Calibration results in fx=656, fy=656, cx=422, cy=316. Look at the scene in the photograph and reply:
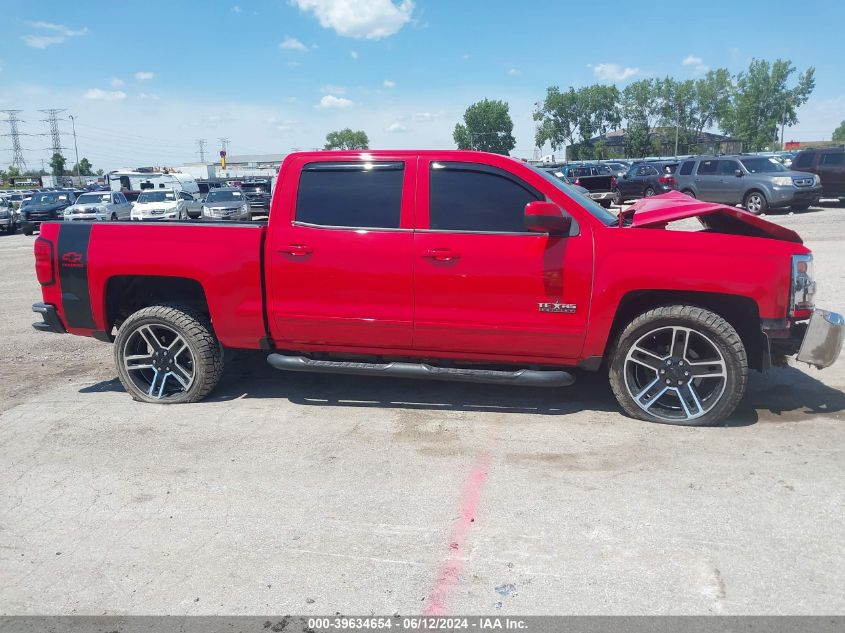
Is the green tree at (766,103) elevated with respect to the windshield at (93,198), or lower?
elevated

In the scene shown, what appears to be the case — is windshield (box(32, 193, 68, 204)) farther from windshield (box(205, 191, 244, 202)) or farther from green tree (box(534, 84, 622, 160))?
green tree (box(534, 84, 622, 160))

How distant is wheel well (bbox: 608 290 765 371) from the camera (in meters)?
4.61

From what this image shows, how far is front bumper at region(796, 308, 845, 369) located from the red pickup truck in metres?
0.01

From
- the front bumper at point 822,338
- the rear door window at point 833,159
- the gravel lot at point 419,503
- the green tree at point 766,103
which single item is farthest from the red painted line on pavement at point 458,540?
the green tree at point 766,103

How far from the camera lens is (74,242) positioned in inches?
208

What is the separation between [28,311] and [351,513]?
8.00m

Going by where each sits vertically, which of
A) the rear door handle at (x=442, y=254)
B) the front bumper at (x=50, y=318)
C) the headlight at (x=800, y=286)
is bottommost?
the front bumper at (x=50, y=318)

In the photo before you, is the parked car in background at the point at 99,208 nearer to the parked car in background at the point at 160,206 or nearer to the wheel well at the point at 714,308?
the parked car in background at the point at 160,206

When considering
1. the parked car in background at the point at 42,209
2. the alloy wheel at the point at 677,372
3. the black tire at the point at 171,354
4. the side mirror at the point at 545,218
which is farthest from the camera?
the parked car in background at the point at 42,209

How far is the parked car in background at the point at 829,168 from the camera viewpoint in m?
20.6

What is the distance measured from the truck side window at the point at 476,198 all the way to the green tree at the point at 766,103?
97.4 m

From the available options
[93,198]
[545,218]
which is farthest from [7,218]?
[545,218]

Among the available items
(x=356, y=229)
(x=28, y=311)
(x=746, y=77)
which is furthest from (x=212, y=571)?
→ (x=746, y=77)

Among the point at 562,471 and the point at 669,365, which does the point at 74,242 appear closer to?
the point at 562,471
